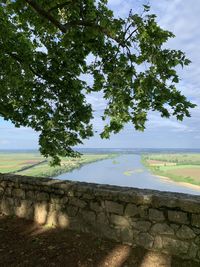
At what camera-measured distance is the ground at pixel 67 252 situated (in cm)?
477

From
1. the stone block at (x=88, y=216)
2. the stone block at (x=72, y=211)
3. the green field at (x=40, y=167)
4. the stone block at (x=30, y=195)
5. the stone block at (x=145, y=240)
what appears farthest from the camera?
the green field at (x=40, y=167)

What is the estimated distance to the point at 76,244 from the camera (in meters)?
5.46

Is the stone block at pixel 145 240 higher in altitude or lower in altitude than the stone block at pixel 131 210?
lower

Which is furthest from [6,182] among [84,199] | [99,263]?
[99,263]

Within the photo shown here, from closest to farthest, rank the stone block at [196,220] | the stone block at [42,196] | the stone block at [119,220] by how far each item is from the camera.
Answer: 1. the stone block at [196,220]
2. the stone block at [119,220]
3. the stone block at [42,196]

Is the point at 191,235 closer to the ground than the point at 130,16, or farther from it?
closer to the ground

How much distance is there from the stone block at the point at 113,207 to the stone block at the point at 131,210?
107mm

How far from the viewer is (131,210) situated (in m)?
5.26

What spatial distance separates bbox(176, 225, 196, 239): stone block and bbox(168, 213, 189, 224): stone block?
10cm

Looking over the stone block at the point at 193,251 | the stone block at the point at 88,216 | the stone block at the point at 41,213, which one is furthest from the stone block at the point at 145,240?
the stone block at the point at 41,213

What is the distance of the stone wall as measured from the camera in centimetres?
473

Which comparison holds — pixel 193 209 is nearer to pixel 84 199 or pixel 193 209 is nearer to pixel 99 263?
pixel 99 263

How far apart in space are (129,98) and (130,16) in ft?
7.08

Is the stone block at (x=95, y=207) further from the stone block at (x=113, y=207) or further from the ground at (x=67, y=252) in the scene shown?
the ground at (x=67, y=252)
